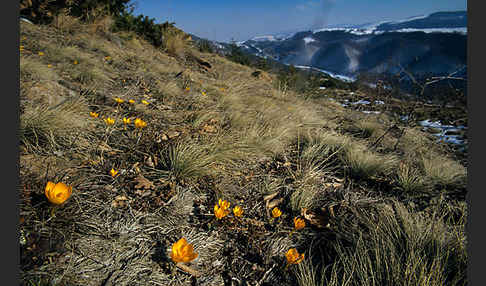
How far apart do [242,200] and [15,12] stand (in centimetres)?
150

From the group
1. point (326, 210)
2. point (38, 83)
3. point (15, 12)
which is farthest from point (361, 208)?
point (38, 83)

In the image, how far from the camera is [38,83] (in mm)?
2125

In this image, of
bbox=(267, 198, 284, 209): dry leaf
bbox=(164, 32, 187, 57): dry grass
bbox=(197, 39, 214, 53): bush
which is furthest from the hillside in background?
bbox=(267, 198, 284, 209): dry leaf

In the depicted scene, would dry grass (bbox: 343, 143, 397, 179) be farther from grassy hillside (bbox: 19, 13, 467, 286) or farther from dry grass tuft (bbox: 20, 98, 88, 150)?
dry grass tuft (bbox: 20, 98, 88, 150)

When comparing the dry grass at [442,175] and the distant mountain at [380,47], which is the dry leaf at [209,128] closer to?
the dry grass at [442,175]

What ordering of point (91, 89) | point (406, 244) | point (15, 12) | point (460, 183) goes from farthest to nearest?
1. point (91, 89)
2. point (460, 183)
3. point (406, 244)
4. point (15, 12)

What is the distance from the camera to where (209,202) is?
54.8 inches

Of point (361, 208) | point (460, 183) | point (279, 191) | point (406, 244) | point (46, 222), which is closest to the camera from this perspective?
point (46, 222)

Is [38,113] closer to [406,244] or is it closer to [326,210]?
[326,210]

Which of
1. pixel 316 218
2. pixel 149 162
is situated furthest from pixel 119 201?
pixel 316 218

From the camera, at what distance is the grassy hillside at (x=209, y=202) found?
3.09 ft

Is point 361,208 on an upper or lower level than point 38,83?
lower

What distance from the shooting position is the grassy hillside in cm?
94

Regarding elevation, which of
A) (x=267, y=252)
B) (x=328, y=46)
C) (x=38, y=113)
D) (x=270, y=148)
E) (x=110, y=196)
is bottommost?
(x=267, y=252)
